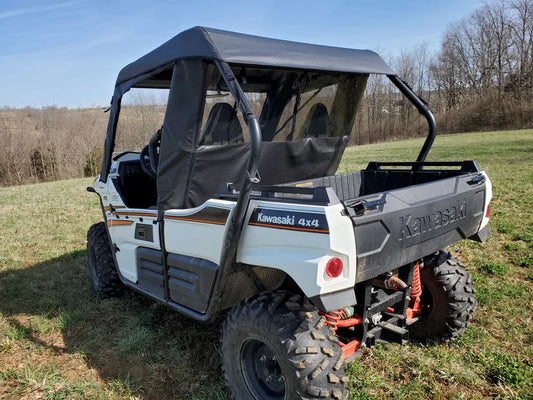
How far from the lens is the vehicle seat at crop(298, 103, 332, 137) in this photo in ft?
11.0

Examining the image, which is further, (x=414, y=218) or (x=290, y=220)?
(x=414, y=218)

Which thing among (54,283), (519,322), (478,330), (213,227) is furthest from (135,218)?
(519,322)

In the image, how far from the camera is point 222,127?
289 cm

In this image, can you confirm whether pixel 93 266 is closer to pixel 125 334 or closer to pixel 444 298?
pixel 125 334

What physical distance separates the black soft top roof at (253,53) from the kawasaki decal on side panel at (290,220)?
0.89 metres

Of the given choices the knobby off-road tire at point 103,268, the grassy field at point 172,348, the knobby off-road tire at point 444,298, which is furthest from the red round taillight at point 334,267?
the knobby off-road tire at point 103,268

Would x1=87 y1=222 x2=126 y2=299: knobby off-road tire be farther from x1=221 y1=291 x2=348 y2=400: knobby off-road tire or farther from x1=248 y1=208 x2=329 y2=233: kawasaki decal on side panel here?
x1=248 y1=208 x2=329 y2=233: kawasaki decal on side panel

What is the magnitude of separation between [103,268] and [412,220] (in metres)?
3.23

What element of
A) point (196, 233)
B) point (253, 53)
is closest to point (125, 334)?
point (196, 233)

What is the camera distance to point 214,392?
2.80 m

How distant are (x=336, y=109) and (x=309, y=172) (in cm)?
58

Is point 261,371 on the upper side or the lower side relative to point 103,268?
lower

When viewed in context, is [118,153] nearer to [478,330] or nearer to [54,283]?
[54,283]

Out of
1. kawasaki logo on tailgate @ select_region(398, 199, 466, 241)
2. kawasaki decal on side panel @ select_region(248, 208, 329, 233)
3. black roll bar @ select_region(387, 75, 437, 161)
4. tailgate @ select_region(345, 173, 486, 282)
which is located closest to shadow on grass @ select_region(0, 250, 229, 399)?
kawasaki decal on side panel @ select_region(248, 208, 329, 233)
